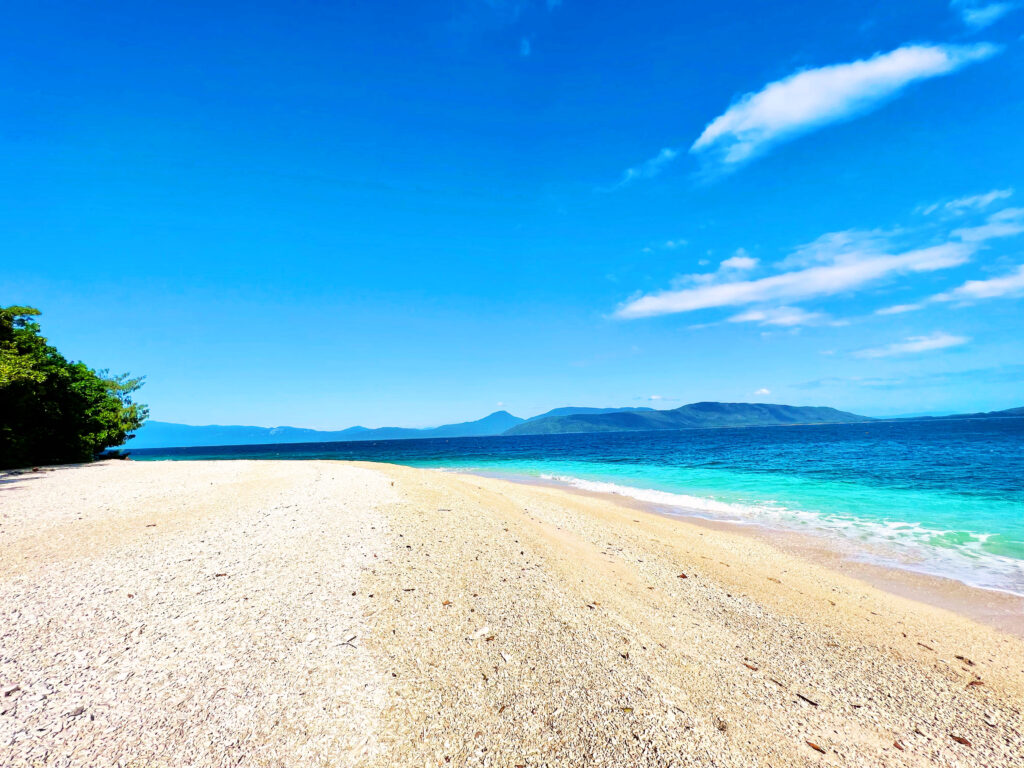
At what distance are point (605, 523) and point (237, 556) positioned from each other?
363 inches

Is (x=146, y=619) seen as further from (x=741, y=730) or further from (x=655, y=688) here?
(x=741, y=730)

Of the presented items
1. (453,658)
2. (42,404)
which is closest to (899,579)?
(453,658)

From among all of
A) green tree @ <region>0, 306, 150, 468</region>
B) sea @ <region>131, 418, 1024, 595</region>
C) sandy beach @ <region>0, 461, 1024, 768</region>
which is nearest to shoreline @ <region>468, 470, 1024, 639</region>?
sea @ <region>131, 418, 1024, 595</region>

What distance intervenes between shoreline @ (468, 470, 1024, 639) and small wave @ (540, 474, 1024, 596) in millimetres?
334

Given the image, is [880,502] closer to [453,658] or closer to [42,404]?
[453,658]

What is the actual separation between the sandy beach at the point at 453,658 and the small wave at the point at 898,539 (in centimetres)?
301

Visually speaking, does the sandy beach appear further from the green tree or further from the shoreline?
the green tree

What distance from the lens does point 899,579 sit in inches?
369

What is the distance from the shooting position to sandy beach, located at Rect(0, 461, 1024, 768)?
344 cm

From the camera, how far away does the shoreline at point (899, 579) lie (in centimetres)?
762

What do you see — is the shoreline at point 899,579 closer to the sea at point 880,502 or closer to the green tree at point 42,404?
the sea at point 880,502

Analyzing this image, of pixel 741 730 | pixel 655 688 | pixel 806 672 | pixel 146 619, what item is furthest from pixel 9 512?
pixel 806 672

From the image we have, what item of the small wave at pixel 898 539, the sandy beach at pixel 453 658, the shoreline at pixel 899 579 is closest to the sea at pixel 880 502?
the small wave at pixel 898 539

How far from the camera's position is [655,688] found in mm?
4266
